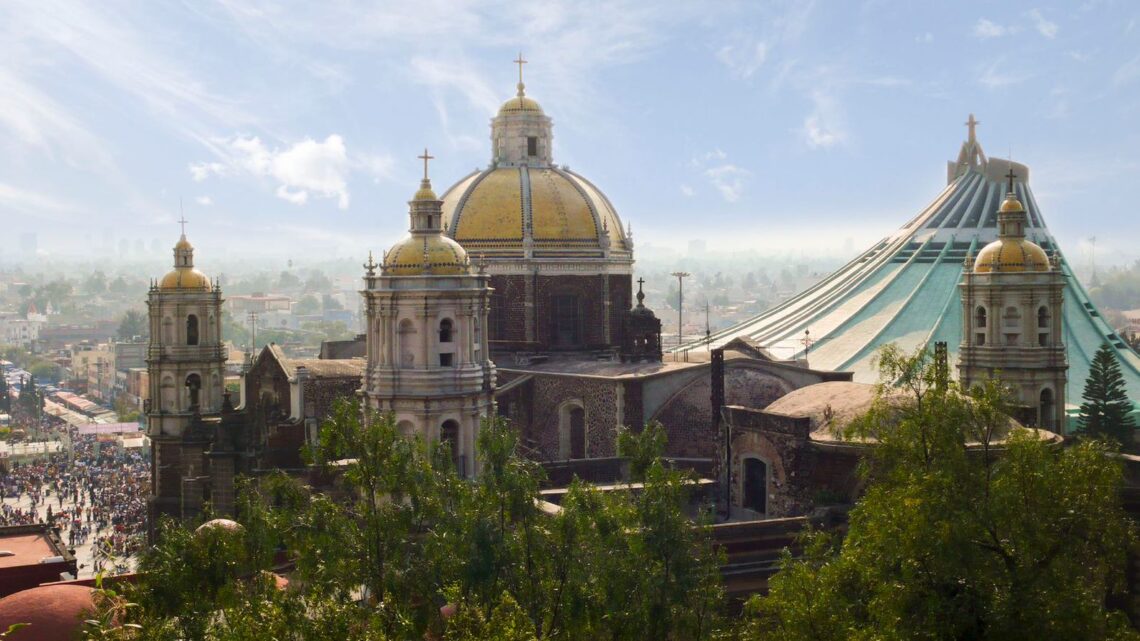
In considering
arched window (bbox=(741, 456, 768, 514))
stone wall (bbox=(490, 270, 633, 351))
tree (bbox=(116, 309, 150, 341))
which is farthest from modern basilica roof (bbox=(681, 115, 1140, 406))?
tree (bbox=(116, 309, 150, 341))

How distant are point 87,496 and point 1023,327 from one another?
32.3m

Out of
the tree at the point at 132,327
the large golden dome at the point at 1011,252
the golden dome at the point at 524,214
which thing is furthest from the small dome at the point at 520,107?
the tree at the point at 132,327

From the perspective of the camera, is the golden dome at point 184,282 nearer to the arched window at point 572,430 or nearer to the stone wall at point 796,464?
the arched window at point 572,430

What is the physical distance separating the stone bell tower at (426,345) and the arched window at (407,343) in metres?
0.02

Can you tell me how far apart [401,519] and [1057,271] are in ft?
65.1

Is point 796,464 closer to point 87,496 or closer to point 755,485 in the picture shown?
point 755,485

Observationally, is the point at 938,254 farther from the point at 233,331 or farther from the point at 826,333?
the point at 233,331

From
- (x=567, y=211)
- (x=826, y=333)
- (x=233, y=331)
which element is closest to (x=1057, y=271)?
(x=567, y=211)

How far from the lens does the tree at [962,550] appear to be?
45.7 ft

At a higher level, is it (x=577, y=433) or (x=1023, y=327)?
(x=1023, y=327)

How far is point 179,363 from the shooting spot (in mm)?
35750

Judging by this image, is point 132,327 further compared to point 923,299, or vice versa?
point 132,327

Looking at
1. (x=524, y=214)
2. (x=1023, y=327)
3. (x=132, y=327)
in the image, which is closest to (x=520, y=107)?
(x=524, y=214)

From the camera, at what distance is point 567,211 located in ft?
121
